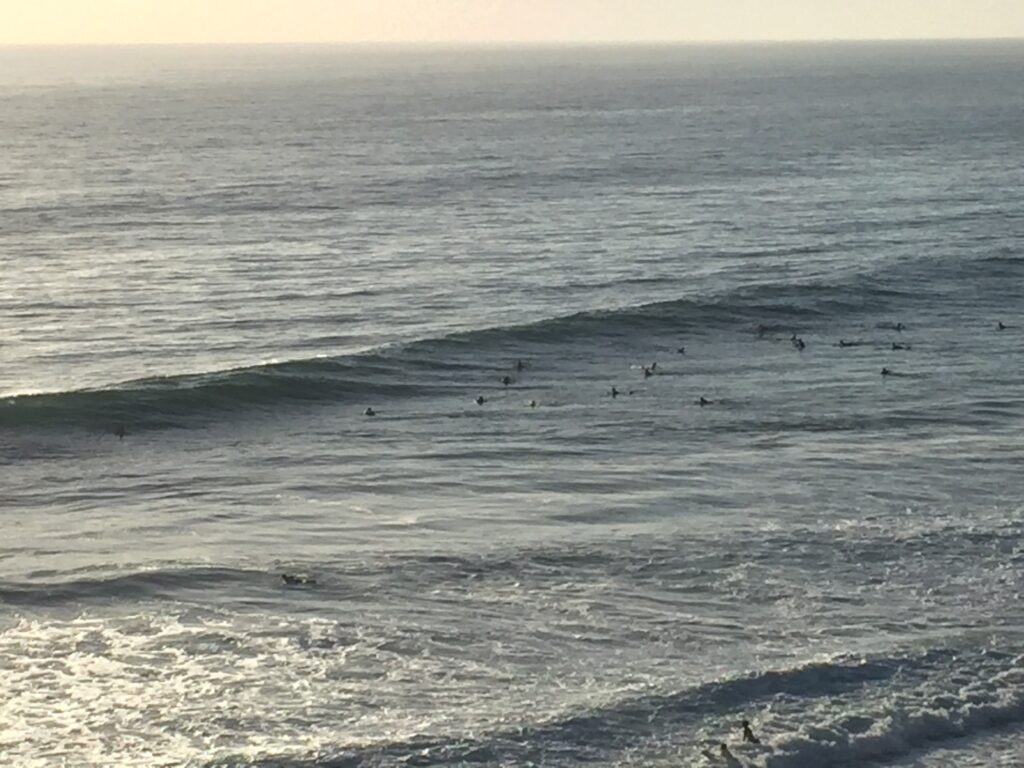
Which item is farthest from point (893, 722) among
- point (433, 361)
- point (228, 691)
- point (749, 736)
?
point (433, 361)

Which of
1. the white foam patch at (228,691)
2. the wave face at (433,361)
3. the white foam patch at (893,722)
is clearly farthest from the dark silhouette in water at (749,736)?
the wave face at (433,361)

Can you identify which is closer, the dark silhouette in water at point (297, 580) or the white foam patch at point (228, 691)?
the white foam patch at point (228, 691)

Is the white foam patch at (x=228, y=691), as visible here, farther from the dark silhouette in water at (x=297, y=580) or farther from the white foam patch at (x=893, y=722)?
the white foam patch at (x=893, y=722)

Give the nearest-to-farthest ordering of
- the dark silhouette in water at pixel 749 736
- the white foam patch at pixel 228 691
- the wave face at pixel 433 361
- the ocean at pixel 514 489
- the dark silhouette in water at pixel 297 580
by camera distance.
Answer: the dark silhouette in water at pixel 749 736 < the white foam patch at pixel 228 691 < the ocean at pixel 514 489 < the dark silhouette in water at pixel 297 580 < the wave face at pixel 433 361

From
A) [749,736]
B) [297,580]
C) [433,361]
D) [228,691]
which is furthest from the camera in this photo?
[433,361]

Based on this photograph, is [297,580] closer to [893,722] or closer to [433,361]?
[893,722]
